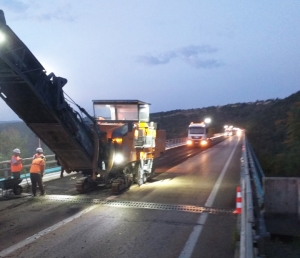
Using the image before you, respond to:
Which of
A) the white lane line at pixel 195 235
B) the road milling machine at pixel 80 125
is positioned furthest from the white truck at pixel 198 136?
the white lane line at pixel 195 235

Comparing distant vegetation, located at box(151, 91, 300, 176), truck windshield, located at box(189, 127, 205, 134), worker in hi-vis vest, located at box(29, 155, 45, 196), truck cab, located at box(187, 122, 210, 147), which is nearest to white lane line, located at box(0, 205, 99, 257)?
worker in hi-vis vest, located at box(29, 155, 45, 196)

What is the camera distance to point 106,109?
52.2 ft

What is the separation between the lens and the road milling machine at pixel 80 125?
9.71 metres

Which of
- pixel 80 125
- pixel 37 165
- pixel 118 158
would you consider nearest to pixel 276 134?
pixel 118 158

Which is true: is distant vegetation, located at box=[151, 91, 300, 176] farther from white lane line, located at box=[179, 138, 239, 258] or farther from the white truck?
white lane line, located at box=[179, 138, 239, 258]

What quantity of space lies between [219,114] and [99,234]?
543 feet

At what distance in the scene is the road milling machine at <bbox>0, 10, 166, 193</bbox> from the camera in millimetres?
9711

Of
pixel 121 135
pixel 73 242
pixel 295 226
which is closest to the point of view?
pixel 73 242

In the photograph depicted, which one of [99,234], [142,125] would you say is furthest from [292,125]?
[99,234]

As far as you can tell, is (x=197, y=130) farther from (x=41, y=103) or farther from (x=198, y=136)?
(x=41, y=103)

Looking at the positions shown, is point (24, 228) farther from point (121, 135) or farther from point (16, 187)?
point (121, 135)

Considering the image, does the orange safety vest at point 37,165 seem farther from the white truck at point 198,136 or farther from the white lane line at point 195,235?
the white truck at point 198,136

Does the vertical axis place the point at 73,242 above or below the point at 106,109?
below

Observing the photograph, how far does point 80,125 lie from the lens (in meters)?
12.3
